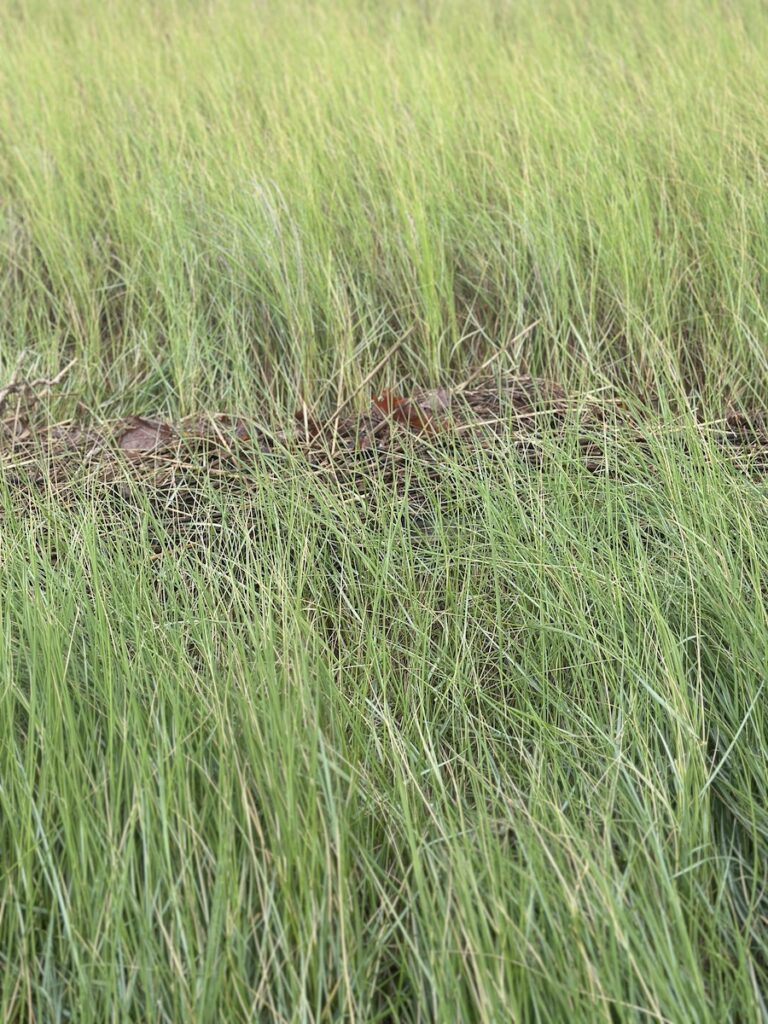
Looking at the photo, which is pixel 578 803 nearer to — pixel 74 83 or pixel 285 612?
pixel 285 612

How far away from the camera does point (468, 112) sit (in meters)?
2.98

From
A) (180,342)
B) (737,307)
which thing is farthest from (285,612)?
(737,307)

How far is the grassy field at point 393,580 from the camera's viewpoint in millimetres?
1159

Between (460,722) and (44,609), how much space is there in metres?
0.63

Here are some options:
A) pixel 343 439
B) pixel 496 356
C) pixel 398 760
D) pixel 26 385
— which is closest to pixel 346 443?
pixel 343 439

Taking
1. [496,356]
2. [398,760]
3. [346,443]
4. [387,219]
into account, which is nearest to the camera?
[398,760]

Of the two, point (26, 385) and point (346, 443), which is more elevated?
point (26, 385)

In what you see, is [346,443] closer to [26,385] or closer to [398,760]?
[26,385]

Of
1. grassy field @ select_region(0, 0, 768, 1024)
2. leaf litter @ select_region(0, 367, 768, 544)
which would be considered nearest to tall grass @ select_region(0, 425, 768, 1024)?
grassy field @ select_region(0, 0, 768, 1024)

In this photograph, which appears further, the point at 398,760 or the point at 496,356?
the point at 496,356

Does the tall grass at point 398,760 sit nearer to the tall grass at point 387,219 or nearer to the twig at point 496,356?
the twig at point 496,356

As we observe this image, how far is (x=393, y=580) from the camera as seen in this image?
1704 millimetres

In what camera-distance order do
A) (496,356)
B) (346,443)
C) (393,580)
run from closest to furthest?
(393,580), (346,443), (496,356)

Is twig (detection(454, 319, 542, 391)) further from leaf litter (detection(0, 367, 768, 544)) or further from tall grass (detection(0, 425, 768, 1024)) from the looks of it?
tall grass (detection(0, 425, 768, 1024))
